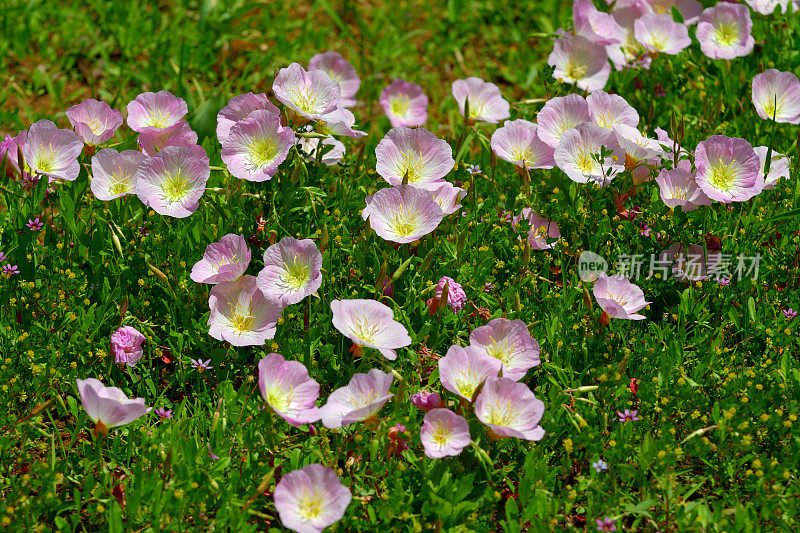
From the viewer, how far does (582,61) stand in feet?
10.3

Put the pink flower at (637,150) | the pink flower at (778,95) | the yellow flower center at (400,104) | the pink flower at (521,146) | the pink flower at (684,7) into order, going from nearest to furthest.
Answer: the pink flower at (637,150), the pink flower at (521,146), the pink flower at (778,95), the yellow flower center at (400,104), the pink flower at (684,7)

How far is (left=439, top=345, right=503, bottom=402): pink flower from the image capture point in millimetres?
2066

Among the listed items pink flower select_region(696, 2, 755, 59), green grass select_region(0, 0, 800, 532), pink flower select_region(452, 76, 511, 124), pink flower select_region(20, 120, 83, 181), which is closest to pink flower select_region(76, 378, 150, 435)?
green grass select_region(0, 0, 800, 532)

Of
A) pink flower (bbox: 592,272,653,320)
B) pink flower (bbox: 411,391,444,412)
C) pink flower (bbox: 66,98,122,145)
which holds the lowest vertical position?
pink flower (bbox: 411,391,444,412)

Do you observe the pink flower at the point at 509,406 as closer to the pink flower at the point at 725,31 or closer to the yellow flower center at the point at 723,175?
the yellow flower center at the point at 723,175

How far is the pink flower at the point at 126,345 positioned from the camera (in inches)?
88.4

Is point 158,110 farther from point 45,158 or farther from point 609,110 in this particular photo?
point 609,110

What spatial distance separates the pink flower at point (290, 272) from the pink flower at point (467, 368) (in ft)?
1.36

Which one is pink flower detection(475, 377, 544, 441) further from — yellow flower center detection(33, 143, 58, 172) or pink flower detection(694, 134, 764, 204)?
yellow flower center detection(33, 143, 58, 172)

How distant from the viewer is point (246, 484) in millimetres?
2020

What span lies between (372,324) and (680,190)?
1.02 m

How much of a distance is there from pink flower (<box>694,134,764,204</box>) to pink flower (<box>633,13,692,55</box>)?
2.65ft

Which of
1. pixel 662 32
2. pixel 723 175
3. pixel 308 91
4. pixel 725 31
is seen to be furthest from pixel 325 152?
pixel 725 31

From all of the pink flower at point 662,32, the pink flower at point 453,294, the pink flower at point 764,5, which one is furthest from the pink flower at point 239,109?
the pink flower at point 764,5
